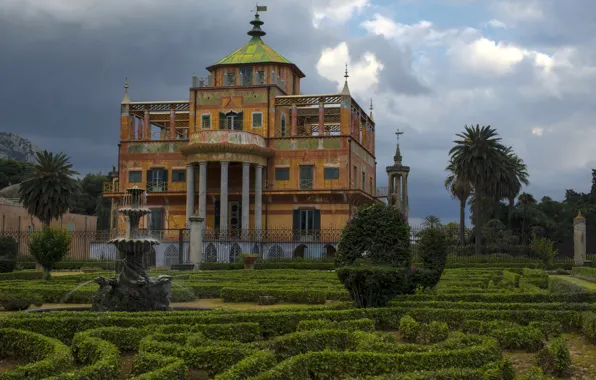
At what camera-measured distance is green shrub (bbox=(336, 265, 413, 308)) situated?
57.0 feet

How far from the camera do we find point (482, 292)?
20797mm

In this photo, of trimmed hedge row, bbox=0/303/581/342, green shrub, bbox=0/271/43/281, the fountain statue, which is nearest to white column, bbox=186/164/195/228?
green shrub, bbox=0/271/43/281

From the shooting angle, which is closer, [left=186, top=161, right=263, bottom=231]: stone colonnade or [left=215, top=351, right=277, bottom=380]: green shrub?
[left=215, top=351, right=277, bottom=380]: green shrub

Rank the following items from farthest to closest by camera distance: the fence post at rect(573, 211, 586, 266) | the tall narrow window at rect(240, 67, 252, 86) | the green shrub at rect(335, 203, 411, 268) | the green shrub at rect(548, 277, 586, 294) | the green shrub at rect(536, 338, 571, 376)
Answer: the tall narrow window at rect(240, 67, 252, 86), the fence post at rect(573, 211, 586, 266), the green shrub at rect(548, 277, 586, 294), the green shrub at rect(335, 203, 411, 268), the green shrub at rect(536, 338, 571, 376)

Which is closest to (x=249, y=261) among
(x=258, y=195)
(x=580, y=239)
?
(x=258, y=195)

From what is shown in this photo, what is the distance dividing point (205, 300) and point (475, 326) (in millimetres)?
12186

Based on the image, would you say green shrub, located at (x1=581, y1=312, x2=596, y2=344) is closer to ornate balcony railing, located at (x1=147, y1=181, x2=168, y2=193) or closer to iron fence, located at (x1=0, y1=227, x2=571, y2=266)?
iron fence, located at (x1=0, y1=227, x2=571, y2=266)

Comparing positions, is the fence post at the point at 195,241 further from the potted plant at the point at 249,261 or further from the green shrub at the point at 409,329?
the green shrub at the point at 409,329

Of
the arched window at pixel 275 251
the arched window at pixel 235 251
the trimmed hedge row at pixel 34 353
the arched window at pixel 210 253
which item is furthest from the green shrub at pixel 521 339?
the arched window at pixel 275 251

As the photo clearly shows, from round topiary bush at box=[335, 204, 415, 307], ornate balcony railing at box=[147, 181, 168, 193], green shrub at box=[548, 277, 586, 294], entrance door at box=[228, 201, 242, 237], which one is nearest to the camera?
round topiary bush at box=[335, 204, 415, 307]

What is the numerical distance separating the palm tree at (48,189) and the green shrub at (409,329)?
40.3 metres

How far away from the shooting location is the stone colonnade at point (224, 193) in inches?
2063

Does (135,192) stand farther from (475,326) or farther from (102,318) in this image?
(475,326)

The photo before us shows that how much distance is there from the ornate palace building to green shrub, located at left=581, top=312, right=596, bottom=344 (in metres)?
36.9
